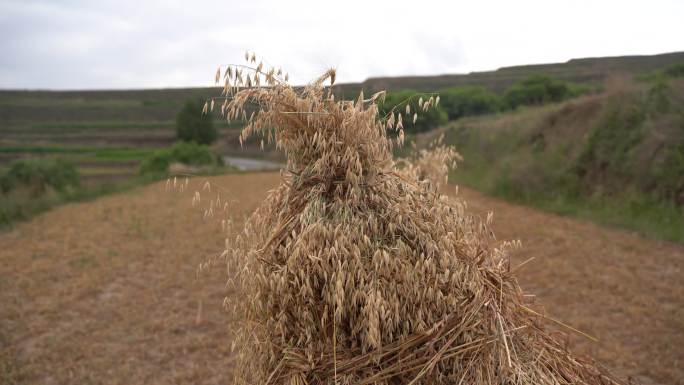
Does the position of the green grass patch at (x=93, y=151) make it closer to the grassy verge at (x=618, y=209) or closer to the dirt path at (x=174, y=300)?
the dirt path at (x=174, y=300)

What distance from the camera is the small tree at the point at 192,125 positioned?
2133 inches

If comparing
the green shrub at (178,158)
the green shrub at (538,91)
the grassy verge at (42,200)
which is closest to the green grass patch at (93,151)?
the green shrub at (178,158)

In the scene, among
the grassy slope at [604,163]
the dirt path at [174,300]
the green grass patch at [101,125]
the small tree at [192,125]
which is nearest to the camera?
the dirt path at [174,300]

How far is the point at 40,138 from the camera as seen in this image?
4784 cm

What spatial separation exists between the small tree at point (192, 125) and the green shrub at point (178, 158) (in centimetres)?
834

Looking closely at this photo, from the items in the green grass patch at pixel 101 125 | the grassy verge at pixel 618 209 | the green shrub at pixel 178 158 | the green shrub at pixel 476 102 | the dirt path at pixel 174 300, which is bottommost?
the green shrub at pixel 178 158

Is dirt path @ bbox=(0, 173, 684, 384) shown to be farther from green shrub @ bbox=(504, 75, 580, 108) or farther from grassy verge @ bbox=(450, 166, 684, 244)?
green shrub @ bbox=(504, 75, 580, 108)

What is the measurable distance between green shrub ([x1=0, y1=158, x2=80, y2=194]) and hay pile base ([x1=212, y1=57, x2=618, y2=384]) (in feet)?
80.8

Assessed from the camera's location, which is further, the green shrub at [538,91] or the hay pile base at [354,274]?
the green shrub at [538,91]

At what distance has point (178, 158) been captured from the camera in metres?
43.0

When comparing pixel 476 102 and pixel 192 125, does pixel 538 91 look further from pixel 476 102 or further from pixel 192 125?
pixel 192 125

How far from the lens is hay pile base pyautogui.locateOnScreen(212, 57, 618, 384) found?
2059 mm

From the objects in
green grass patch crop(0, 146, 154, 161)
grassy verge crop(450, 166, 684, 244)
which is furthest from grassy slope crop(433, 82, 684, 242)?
green grass patch crop(0, 146, 154, 161)

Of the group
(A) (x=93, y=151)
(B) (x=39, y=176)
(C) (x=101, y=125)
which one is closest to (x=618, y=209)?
(B) (x=39, y=176)
